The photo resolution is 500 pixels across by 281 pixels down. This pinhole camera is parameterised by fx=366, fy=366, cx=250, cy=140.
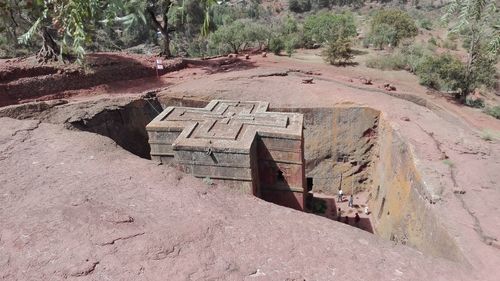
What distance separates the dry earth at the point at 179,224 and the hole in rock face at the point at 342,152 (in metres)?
2.24

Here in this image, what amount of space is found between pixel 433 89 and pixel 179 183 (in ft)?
50.1

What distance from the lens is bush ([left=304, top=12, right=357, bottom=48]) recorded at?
2410 cm

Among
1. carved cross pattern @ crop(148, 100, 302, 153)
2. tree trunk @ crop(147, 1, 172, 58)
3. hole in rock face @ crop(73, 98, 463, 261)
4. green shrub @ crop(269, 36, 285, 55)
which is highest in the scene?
tree trunk @ crop(147, 1, 172, 58)

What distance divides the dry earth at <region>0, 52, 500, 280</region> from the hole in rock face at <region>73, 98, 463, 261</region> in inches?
88.3

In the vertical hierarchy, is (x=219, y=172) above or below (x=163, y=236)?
below

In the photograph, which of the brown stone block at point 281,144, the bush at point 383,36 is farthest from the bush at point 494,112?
the bush at point 383,36

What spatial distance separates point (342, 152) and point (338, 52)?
8830 mm

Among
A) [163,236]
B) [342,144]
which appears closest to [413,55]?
[342,144]

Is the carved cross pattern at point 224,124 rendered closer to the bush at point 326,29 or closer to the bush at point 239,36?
the bush at point 239,36

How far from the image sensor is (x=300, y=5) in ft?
143

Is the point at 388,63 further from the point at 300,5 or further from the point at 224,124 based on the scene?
the point at 300,5

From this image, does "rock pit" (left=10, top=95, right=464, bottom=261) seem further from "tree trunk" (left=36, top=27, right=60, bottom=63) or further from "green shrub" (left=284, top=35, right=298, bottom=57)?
"green shrub" (left=284, top=35, right=298, bottom=57)

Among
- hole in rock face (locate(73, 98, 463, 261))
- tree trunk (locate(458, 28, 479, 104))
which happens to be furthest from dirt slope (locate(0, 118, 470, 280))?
tree trunk (locate(458, 28, 479, 104))

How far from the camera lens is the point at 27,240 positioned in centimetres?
484
